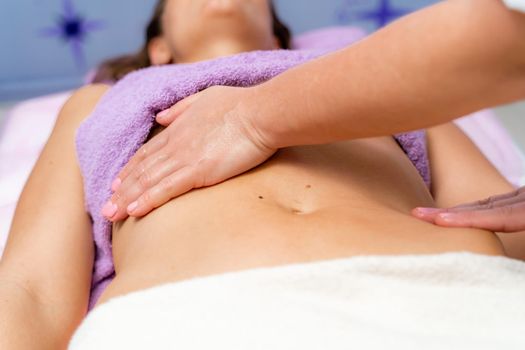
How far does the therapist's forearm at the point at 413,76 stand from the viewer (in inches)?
23.0

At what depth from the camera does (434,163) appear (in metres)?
1.19

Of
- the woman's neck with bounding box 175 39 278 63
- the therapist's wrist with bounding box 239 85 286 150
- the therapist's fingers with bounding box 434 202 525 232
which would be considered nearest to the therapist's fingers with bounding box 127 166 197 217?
the therapist's wrist with bounding box 239 85 286 150

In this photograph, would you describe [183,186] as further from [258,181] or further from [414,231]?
[414,231]

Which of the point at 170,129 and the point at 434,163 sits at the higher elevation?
the point at 170,129

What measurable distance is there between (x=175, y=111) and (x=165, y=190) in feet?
0.51

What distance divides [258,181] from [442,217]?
0.81 feet

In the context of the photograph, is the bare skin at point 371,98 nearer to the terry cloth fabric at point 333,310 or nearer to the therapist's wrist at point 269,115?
the therapist's wrist at point 269,115

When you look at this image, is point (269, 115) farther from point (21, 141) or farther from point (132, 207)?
point (21, 141)

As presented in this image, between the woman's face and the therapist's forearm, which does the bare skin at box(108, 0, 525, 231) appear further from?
the woman's face

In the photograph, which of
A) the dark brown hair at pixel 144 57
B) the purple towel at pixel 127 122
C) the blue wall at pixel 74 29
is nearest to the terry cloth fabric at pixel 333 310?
the purple towel at pixel 127 122

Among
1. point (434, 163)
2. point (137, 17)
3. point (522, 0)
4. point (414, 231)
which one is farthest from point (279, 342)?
point (137, 17)

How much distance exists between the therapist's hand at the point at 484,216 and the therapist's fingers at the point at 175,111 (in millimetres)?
370

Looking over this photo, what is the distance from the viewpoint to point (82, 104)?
47.1 inches

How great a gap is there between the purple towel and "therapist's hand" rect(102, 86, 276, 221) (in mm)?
50
